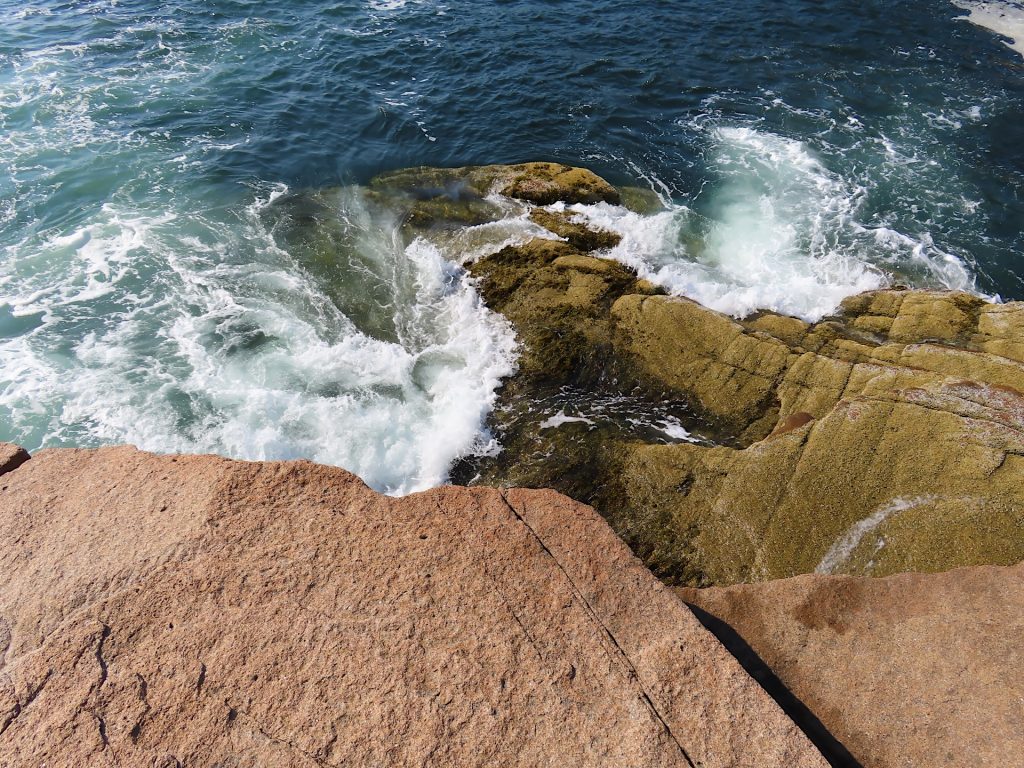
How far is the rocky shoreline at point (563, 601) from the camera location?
5.14 meters

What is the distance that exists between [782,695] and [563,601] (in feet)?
Result: 7.75

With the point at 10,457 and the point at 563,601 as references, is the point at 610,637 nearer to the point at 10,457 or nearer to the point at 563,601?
the point at 563,601

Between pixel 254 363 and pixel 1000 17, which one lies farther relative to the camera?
pixel 1000 17

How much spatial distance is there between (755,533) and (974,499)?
2.66 m

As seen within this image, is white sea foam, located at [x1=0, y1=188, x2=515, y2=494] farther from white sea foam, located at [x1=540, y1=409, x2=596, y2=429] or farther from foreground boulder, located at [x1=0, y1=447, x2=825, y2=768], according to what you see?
foreground boulder, located at [x1=0, y1=447, x2=825, y2=768]

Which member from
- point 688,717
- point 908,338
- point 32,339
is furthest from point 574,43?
point 688,717

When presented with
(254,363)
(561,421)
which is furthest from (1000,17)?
(254,363)

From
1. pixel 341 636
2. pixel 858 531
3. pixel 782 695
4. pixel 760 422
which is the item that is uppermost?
pixel 341 636

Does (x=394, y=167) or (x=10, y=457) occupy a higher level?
(x=10, y=457)

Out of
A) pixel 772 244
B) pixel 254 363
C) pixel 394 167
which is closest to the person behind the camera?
pixel 254 363

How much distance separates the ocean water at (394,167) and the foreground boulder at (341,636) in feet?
12.6

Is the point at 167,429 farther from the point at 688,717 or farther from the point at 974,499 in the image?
the point at 974,499

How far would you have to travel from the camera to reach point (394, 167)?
18.5 metres

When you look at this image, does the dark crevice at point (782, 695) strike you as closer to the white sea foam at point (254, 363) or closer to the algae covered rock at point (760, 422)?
the algae covered rock at point (760, 422)
